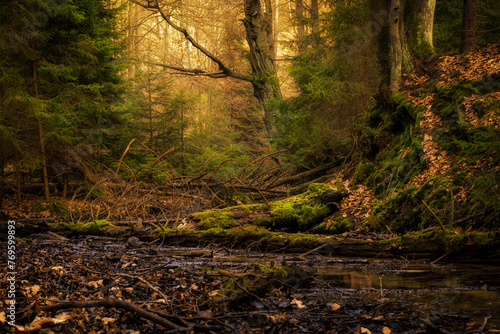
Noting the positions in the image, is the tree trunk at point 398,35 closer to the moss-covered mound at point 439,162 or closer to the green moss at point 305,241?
the moss-covered mound at point 439,162

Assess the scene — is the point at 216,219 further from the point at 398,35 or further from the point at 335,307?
the point at 398,35

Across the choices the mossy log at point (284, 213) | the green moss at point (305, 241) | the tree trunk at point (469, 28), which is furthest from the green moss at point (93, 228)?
the tree trunk at point (469, 28)

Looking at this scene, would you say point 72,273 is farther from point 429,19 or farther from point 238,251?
point 429,19

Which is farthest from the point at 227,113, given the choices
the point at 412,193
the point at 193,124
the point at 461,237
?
the point at 461,237

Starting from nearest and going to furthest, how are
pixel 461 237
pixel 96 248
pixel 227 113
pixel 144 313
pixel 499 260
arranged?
pixel 144 313 → pixel 499 260 → pixel 461 237 → pixel 96 248 → pixel 227 113

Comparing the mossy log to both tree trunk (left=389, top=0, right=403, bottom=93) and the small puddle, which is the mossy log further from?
tree trunk (left=389, top=0, right=403, bottom=93)

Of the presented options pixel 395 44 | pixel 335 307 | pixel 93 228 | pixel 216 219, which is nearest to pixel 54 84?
pixel 93 228

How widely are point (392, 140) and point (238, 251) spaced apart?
17.5 feet

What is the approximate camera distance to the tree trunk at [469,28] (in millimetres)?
9750

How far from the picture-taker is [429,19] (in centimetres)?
1068

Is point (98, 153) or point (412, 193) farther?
point (98, 153)

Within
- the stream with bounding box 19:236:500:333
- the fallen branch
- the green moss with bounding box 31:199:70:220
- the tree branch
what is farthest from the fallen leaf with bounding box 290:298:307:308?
the tree branch

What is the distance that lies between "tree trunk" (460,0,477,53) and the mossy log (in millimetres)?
5248

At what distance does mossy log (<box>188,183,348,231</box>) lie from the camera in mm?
7883
